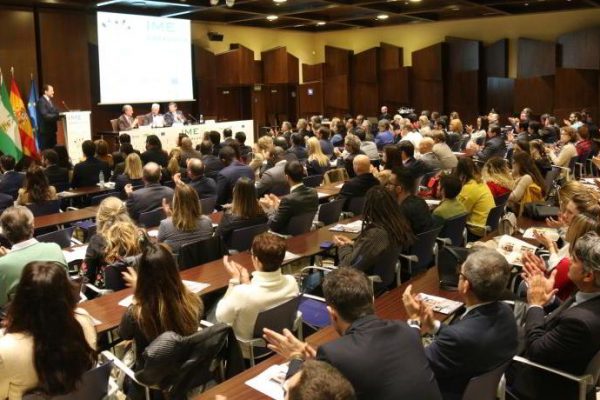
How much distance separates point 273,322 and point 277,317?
4 cm

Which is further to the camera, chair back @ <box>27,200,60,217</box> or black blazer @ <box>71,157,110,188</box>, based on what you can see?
black blazer @ <box>71,157,110,188</box>

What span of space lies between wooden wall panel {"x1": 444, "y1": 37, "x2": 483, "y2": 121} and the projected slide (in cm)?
794

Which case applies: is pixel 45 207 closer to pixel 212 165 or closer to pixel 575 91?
pixel 212 165

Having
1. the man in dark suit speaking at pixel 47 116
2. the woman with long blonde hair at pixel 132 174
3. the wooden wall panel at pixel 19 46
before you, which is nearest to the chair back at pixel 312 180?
the woman with long blonde hair at pixel 132 174

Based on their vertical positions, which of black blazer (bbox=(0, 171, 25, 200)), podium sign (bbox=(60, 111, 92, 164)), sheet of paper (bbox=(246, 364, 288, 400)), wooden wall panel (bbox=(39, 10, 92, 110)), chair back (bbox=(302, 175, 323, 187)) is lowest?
sheet of paper (bbox=(246, 364, 288, 400))

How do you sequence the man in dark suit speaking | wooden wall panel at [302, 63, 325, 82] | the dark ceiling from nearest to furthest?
the man in dark suit speaking
the dark ceiling
wooden wall panel at [302, 63, 325, 82]

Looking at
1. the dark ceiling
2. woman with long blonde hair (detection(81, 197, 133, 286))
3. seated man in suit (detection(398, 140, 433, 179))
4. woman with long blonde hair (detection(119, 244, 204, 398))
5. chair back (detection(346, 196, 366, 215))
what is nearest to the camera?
woman with long blonde hair (detection(119, 244, 204, 398))

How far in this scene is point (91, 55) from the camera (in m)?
14.0

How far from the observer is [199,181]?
732cm

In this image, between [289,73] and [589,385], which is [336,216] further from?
[289,73]

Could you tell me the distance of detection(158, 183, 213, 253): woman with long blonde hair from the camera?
4.99m

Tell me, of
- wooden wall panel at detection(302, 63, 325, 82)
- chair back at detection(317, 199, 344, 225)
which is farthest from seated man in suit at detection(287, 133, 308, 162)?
wooden wall panel at detection(302, 63, 325, 82)

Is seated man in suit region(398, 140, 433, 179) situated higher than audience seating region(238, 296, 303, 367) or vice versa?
seated man in suit region(398, 140, 433, 179)

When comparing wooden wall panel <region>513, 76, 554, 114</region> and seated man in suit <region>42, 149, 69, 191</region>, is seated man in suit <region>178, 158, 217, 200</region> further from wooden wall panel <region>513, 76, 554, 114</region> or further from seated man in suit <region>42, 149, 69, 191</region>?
wooden wall panel <region>513, 76, 554, 114</region>
